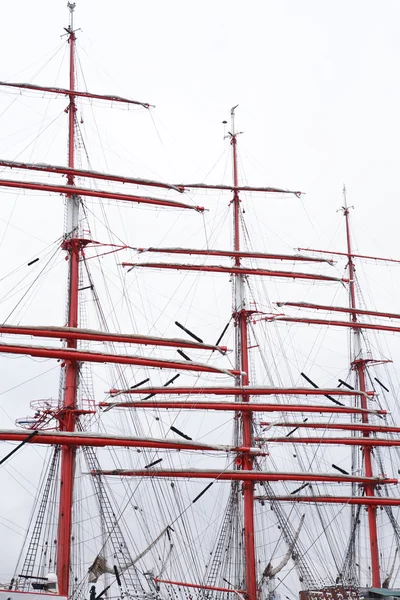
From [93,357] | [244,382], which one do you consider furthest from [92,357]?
[244,382]

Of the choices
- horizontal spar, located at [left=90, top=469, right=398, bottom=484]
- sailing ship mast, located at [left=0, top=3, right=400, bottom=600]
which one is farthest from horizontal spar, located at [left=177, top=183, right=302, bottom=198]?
horizontal spar, located at [left=90, top=469, right=398, bottom=484]

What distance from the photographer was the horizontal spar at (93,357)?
35312 mm

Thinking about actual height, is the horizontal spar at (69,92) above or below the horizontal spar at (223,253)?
above

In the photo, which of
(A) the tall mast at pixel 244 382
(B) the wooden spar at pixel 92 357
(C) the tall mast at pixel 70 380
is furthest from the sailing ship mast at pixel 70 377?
(A) the tall mast at pixel 244 382

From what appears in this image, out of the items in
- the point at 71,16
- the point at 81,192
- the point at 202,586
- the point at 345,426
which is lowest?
the point at 202,586

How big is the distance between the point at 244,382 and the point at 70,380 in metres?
11.5

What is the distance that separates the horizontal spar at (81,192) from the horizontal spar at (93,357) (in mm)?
7009

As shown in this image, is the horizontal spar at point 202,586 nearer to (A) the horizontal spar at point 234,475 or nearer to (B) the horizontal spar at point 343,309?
(A) the horizontal spar at point 234,475

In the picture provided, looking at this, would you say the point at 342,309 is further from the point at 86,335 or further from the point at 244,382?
the point at 86,335

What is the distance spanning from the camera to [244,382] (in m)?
45.7

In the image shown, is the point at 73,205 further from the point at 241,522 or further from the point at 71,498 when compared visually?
the point at 241,522

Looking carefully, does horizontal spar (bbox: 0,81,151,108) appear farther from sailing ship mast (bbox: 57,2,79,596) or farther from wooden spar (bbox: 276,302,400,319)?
wooden spar (bbox: 276,302,400,319)

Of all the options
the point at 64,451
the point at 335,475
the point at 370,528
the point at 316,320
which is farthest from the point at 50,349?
the point at 370,528

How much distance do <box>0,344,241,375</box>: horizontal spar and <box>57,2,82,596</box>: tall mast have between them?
1194mm
